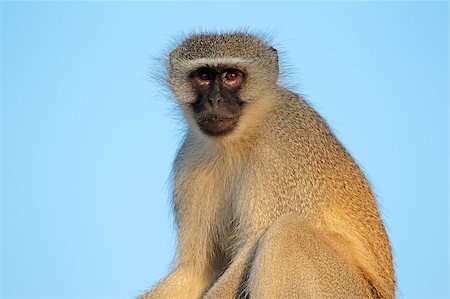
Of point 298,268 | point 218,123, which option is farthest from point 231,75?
point 298,268

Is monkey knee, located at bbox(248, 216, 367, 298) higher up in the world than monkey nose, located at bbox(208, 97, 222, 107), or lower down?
lower down

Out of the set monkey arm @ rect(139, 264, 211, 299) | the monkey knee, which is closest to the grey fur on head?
the monkey knee

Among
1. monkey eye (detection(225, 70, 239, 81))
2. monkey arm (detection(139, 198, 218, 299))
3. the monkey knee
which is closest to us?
the monkey knee

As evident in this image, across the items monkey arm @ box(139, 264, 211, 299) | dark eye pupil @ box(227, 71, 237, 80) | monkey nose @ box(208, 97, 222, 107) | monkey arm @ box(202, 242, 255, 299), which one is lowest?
monkey arm @ box(139, 264, 211, 299)

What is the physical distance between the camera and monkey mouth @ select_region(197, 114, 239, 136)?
36.1 feet

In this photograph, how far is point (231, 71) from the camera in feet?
37.2

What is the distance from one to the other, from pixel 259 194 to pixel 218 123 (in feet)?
3.21

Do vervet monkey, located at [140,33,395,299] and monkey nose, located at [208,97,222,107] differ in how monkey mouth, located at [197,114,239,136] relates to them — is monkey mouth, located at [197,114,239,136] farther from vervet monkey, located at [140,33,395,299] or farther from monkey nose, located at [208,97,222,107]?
monkey nose, located at [208,97,222,107]

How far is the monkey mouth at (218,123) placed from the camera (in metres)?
11.0

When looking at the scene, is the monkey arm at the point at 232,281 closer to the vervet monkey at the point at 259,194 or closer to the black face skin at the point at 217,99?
the vervet monkey at the point at 259,194

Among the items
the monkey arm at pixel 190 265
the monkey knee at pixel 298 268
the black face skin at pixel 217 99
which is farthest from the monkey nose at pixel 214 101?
the monkey knee at pixel 298 268

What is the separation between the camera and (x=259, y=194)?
10773mm

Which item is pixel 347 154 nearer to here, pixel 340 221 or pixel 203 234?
pixel 340 221

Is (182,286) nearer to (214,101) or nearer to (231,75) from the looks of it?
(214,101)
